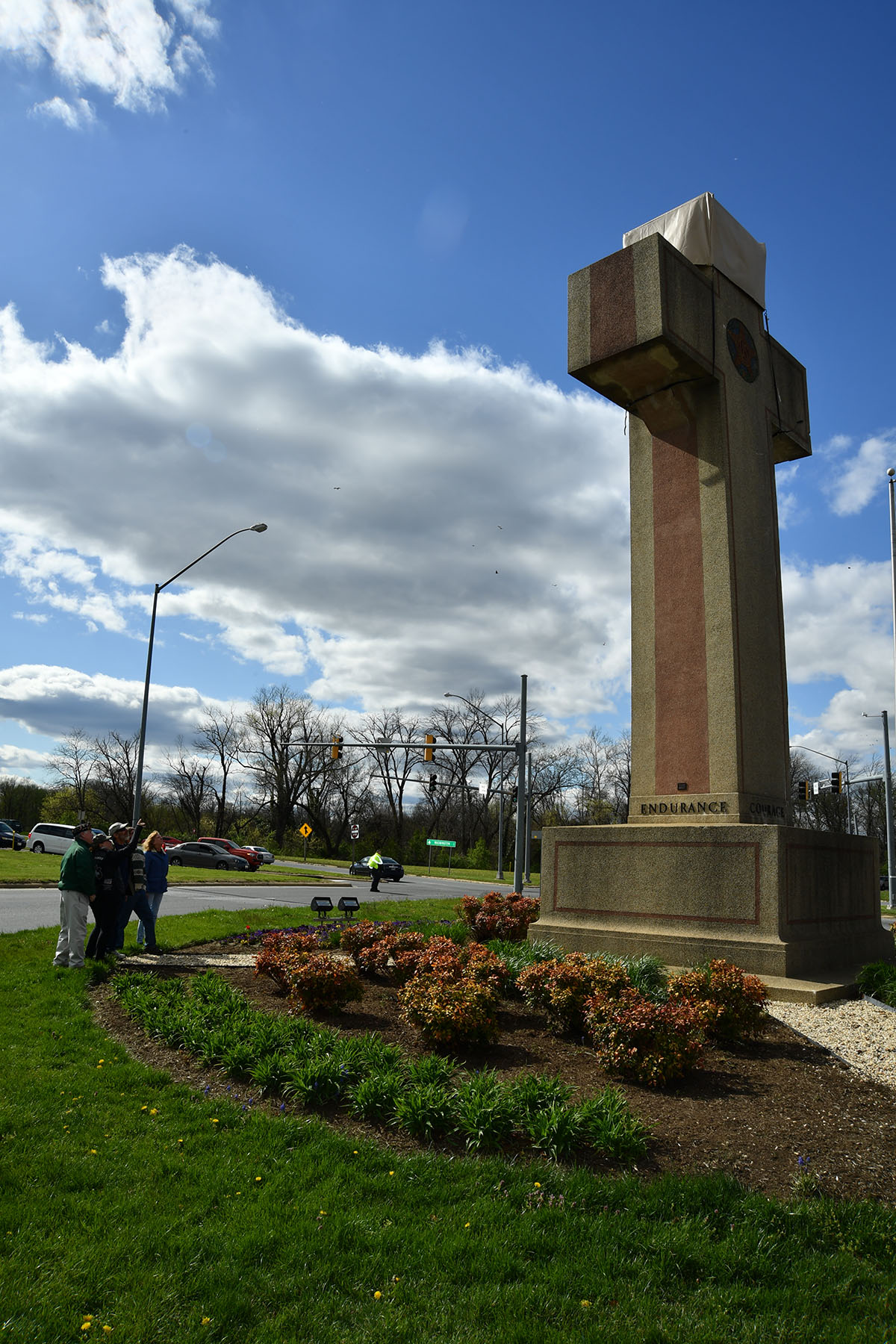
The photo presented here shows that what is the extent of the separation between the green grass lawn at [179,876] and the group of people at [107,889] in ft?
42.9

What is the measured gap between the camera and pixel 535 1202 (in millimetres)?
4391

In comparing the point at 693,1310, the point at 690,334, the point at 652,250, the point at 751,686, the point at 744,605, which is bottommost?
the point at 693,1310

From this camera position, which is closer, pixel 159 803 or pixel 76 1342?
pixel 76 1342

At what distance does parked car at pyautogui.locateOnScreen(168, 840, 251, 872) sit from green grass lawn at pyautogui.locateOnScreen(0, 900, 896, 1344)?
36656 millimetres

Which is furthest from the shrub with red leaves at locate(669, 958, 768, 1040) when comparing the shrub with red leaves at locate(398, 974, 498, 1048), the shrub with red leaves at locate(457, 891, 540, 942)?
the shrub with red leaves at locate(457, 891, 540, 942)

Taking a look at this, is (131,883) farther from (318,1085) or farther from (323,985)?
(318,1085)

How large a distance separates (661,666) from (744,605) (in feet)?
4.74

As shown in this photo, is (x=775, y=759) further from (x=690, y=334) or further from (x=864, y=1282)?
(x=864, y=1282)

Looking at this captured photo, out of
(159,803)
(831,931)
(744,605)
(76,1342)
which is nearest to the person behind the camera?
(76,1342)

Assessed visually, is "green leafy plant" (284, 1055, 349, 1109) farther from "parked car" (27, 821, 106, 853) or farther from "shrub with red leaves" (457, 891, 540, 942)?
"parked car" (27, 821, 106, 853)

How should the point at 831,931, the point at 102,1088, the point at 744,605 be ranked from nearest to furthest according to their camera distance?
the point at 102,1088, the point at 831,931, the point at 744,605

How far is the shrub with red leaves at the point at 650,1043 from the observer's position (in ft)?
20.4

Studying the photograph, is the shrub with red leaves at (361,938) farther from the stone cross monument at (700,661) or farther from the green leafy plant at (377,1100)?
the green leafy plant at (377,1100)

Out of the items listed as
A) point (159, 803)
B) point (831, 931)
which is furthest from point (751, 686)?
point (159, 803)
